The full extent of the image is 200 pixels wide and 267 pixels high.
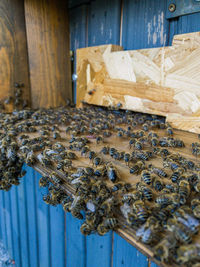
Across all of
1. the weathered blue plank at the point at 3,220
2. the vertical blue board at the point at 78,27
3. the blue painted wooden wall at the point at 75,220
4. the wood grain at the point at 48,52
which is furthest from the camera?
the vertical blue board at the point at 78,27

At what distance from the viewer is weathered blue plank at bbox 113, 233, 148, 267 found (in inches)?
57.0

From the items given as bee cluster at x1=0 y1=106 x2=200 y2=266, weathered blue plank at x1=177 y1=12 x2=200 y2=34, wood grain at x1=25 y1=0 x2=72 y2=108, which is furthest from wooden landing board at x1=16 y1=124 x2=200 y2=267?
wood grain at x1=25 y1=0 x2=72 y2=108

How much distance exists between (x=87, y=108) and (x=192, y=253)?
3322 mm

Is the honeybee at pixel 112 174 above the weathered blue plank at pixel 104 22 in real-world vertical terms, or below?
below

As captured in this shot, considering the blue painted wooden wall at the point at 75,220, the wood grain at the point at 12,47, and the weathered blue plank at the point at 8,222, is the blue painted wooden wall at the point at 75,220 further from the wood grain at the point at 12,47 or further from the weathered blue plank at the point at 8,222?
the wood grain at the point at 12,47

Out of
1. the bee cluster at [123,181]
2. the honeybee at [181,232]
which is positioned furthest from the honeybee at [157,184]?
the honeybee at [181,232]

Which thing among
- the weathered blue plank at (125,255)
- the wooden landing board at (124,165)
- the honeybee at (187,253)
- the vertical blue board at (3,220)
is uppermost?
the honeybee at (187,253)

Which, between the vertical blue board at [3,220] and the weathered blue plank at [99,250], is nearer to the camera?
the weathered blue plank at [99,250]

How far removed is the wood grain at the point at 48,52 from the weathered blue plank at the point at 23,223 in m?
1.90

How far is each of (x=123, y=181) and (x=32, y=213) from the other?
1976 mm

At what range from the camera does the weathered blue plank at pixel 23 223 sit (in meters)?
2.97

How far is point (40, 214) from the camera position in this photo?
263 cm

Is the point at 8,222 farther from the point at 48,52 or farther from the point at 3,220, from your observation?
the point at 48,52

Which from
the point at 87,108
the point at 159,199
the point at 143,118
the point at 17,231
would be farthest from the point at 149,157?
the point at 17,231
